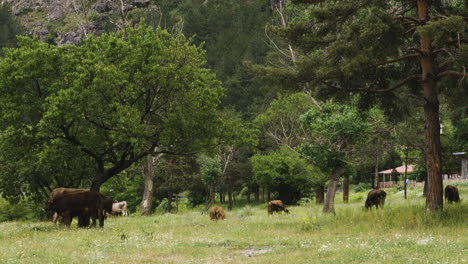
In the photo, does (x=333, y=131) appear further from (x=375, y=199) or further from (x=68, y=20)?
(x=68, y=20)

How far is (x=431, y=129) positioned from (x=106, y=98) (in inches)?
603

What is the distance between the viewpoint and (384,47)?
59.2ft

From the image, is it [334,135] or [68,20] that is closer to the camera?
[334,135]

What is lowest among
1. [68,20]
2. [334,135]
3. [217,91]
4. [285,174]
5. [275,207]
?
[275,207]

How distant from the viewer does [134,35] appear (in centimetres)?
2717

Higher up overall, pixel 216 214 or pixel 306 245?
pixel 216 214

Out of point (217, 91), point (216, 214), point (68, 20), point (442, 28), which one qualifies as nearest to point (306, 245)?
point (442, 28)

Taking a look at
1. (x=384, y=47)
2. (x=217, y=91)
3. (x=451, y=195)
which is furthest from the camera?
(x=217, y=91)

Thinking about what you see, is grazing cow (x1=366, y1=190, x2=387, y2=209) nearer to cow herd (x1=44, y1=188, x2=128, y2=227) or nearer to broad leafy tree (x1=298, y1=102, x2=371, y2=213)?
broad leafy tree (x1=298, y1=102, x2=371, y2=213)

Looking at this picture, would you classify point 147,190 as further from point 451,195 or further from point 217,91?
point 451,195

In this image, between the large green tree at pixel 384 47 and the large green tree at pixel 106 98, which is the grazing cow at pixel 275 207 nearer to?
the large green tree at pixel 106 98

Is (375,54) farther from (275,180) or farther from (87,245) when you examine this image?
(275,180)

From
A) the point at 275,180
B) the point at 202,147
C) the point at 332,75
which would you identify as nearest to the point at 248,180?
the point at 275,180

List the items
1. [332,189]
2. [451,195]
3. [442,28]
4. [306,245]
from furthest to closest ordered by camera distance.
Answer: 1. [332,189]
2. [451,195]
3. [442,28]
4. [306,245]
